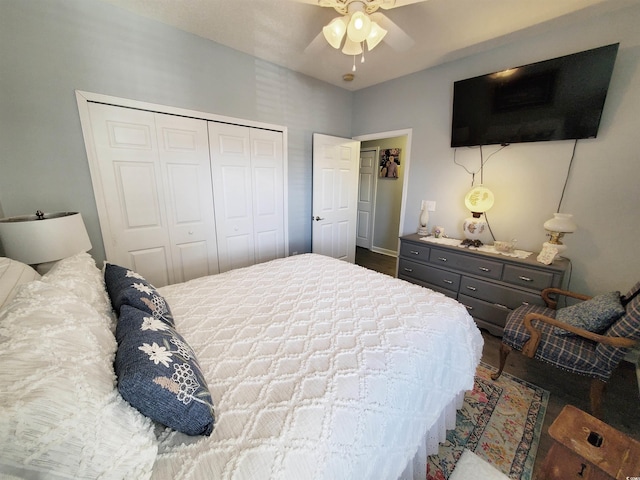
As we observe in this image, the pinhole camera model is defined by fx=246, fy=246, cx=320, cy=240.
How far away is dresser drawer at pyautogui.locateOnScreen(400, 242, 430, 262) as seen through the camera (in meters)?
2.83

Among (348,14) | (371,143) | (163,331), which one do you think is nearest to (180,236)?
(163,331)

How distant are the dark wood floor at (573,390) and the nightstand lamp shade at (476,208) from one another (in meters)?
1.15

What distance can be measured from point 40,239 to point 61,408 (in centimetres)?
153

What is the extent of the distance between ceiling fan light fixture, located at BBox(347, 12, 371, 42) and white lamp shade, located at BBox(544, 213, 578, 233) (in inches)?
84.0

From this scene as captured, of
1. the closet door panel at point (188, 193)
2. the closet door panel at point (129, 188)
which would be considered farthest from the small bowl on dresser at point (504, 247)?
the closet door panel at point (129, 188)

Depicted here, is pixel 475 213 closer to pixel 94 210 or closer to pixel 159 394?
pixel 159 394

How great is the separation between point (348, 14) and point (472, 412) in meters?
2.72

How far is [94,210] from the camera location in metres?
2.04

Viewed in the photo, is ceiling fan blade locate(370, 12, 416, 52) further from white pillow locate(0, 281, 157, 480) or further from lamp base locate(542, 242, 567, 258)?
white pillow locate(0, 281, 157, 480)

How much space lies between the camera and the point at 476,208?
103 inches

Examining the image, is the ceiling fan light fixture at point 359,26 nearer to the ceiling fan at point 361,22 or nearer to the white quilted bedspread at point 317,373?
the ceiling fan at point 361,22

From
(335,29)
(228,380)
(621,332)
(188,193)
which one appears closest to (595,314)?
(621,332)

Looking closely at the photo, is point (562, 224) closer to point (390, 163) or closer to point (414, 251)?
point (414, 251)

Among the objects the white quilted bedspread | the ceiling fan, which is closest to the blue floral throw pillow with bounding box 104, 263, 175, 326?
the white quilted bedspread
